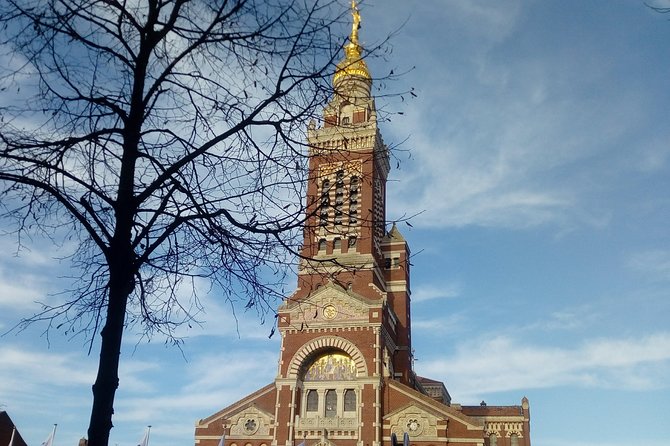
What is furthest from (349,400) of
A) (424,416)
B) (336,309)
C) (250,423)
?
(250,423)

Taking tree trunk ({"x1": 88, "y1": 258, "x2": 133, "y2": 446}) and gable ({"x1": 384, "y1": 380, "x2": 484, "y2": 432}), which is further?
gable ({"x1": 384, "y1": 380, "x2": 484, "y2": 432})

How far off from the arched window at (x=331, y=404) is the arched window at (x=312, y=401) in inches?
25.5

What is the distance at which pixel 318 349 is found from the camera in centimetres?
3728

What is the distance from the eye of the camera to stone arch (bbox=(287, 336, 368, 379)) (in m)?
36.7

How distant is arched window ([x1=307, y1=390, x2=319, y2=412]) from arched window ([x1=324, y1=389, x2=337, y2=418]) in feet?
2.13

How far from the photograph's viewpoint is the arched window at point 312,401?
1441 inches

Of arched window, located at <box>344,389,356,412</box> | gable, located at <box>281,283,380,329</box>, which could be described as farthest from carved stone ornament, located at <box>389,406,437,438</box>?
gable, located at <box>281,283,380,329</box>

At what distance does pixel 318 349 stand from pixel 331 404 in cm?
329

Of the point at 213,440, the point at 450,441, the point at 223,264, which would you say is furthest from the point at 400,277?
the point at 223,264

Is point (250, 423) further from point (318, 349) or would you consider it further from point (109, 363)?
point (109, 363)

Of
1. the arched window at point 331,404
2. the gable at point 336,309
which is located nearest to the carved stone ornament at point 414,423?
the arched window at point 331,404

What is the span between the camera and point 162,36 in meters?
7.87

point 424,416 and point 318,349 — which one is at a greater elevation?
point 318,349

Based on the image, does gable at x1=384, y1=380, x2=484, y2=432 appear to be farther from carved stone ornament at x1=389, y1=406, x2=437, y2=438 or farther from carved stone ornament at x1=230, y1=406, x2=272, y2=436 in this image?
carved stone ornament at x1=230, y1=406, x2=272, y2=436
